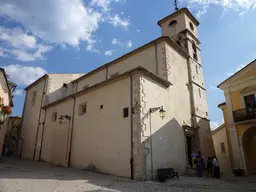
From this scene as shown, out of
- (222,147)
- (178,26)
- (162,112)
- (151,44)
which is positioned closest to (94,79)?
(151,44)

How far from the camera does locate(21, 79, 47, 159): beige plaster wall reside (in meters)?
19.1

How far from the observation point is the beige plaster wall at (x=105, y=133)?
10.4 meters

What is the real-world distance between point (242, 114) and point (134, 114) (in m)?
9.01

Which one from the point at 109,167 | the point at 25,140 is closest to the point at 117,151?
the point at 109,167

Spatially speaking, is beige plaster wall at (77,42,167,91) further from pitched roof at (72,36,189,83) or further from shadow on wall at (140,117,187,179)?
shadow on wall at (140,117,187,179)

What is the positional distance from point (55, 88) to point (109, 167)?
1261cm

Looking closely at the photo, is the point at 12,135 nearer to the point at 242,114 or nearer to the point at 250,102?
the point at 242,114

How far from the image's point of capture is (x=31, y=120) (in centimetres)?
2047

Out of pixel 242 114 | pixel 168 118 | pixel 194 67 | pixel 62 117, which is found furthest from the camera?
pixel 194 67

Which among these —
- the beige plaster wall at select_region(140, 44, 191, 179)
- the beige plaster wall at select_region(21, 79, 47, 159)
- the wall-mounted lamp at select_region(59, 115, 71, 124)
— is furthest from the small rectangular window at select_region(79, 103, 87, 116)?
the beige plaster wall at select_region(21, 79, 47, 159)

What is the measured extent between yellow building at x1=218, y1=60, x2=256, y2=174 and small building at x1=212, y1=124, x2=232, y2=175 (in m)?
4.60

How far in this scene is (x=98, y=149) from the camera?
11.6 metres

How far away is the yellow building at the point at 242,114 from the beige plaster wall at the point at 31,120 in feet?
55.2

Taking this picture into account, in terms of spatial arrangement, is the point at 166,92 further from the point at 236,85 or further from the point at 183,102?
the point at 236,85
